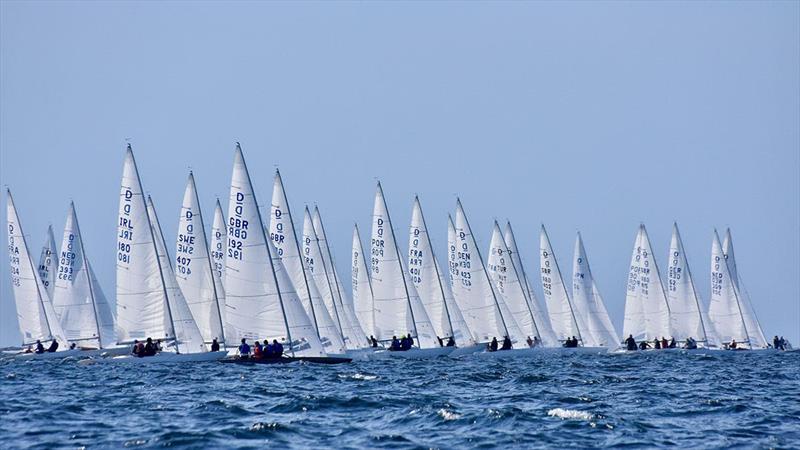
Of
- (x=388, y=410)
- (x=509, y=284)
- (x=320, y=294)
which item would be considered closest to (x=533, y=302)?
(x=509, y=284)

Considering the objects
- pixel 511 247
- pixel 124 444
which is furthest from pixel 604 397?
pixel 511 247

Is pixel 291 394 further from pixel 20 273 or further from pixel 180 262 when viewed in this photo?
pixel 20 273

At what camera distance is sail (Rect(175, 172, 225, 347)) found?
2165 inches

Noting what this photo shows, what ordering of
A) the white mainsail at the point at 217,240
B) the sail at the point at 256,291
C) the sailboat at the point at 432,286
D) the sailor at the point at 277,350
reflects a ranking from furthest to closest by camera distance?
the sailboat at the point at 432,286 → the white mainsail at the point at 217,240 → the sail at the point at 256,291 → the sailor at the point at 277,350

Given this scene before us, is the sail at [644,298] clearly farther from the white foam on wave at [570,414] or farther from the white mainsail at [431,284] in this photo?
the white foam on wave at [570,414]

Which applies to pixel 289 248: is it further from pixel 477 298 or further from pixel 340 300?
pixel 477 298

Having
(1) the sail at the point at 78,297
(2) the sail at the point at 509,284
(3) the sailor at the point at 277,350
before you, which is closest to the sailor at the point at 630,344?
(2) the sail at the point at 509,284

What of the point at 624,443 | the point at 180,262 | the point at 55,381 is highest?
the point at 180,262

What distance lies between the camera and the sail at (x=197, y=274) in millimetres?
55000

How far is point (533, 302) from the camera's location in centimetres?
7819

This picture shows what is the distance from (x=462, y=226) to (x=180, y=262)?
24.0 meters

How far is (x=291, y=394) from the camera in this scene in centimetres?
3216

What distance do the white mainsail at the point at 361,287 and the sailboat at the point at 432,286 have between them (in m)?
3.43

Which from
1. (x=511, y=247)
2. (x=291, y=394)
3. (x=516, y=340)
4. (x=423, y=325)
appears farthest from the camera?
(x=511, y=247)
